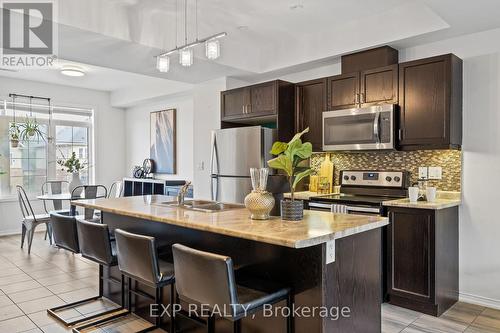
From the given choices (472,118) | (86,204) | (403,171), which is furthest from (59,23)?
(472,118)

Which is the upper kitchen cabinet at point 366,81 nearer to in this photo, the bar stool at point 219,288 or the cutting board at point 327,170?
the cutting board at point 327,170

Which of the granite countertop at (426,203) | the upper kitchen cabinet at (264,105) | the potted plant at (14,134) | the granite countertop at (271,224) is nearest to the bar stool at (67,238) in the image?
the granite countertop at (271,224)

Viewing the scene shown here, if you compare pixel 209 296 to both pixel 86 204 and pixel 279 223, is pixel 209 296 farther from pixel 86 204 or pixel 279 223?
pixel 86 204

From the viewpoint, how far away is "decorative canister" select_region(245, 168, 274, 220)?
225 cm

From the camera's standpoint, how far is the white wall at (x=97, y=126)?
21.0 feet

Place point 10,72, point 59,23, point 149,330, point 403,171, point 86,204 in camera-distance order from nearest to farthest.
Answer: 1. point 149,330
2. point 59,23
3. point 86,204
4. point 403,171
5. point 10,72

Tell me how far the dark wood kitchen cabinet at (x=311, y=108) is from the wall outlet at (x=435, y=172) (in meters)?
1.17

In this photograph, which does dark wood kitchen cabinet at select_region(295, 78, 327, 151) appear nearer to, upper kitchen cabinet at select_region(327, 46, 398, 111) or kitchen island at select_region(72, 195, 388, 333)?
upper kitchen cabinet at select_region(327, 46, 398, 111)

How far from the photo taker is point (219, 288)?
1.76 metres

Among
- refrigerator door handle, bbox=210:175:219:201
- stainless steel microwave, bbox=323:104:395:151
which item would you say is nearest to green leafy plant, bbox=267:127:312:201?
stainless steel microwave, bbox=323:104:395:151

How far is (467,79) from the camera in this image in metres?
3.47

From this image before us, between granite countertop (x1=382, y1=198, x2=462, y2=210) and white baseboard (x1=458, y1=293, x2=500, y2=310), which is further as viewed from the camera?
white baseboard (x1=458, y1=293, x2=500, y2=310)

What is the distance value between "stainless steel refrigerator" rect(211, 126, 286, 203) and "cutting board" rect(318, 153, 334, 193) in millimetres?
595

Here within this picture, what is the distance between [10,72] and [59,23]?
380 cm
